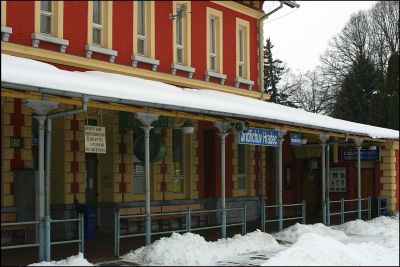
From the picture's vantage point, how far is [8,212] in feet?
43.0

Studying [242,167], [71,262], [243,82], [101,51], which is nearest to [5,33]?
[101,51]

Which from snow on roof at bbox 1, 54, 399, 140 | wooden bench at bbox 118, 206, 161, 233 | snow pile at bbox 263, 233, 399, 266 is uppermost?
snow on roof at bbox 1, 54, 399, 140

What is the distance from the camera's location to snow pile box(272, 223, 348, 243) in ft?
50.7

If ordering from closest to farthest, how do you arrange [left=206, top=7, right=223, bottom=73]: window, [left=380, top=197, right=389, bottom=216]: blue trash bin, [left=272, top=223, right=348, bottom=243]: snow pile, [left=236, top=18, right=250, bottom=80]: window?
[left=272, top=223, right=348, bottom=243]: snow pile → [left=206, top=7, right=223, bottom=73]: window → [left=236, top=18, right=250, bottom=80]: window → [left=380, top=197, right=389, bottom=216]: blue trash bin

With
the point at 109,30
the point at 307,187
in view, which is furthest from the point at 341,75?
the point at 109,30

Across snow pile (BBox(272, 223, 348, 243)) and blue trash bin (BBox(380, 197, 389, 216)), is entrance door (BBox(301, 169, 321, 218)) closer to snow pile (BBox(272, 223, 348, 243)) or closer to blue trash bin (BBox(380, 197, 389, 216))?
blue trash bin (BBox(380, 197, 389, 216))

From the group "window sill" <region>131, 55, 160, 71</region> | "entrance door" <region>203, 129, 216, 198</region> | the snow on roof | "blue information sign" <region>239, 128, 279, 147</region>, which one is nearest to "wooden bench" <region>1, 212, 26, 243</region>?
the snow on roof

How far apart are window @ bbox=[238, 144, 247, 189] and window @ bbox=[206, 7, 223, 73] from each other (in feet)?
10.0

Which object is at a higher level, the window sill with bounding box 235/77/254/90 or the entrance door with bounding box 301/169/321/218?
the window sill with bounding box 235/77/254/90

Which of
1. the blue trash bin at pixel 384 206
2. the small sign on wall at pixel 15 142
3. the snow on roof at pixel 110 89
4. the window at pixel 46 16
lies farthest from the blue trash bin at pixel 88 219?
the blue trash bin at pixel 384 206

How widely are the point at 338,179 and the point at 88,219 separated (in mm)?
11836

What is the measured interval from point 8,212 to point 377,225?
1060 cm

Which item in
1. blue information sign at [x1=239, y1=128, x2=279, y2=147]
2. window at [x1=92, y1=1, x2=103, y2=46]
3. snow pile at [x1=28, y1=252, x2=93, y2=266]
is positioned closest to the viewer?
snow pile at [x1=28, y1=252, x2=93, y2=266]

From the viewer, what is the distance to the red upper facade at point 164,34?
13.7 meters
